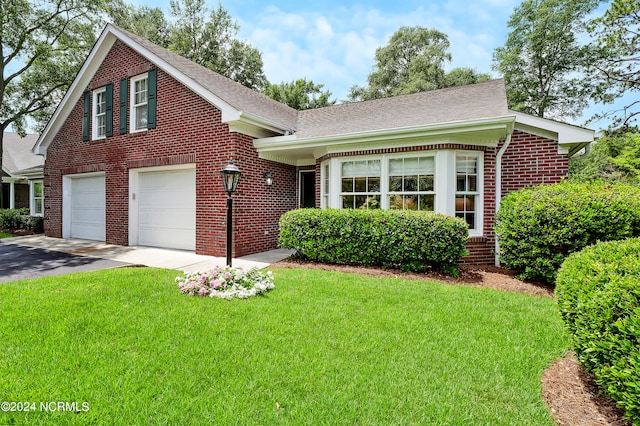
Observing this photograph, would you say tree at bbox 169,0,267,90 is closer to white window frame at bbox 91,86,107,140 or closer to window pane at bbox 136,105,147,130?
white window frame at bbox 91,86,107,140

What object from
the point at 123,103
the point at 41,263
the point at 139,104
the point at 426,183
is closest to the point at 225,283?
the point at 426,183

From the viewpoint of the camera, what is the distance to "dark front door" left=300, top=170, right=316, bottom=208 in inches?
434

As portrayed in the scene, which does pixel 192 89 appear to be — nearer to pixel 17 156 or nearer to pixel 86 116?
pixel 86 116

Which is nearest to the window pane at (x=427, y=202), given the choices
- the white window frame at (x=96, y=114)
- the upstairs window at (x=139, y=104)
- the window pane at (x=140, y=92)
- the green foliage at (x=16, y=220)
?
the upstairs window at (x=139, y=104)

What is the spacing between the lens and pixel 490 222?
764 cm

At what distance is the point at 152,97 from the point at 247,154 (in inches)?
147

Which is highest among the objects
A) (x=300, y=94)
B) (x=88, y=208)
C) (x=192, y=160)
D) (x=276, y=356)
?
(x=300, y=94)

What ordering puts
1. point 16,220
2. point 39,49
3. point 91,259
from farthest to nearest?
point 16,220 < point 39,49 < point 91,259

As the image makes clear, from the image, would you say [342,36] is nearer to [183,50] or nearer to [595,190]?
[595,190]

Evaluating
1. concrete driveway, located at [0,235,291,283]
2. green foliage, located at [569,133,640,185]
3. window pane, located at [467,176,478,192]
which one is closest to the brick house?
window pane, located at [467,176,478,192]

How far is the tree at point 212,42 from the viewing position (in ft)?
85.3

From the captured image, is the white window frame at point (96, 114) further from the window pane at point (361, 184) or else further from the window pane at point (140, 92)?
the window pane at point (361, 184)

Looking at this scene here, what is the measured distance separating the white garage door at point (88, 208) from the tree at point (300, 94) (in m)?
18.5

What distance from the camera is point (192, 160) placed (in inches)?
347
